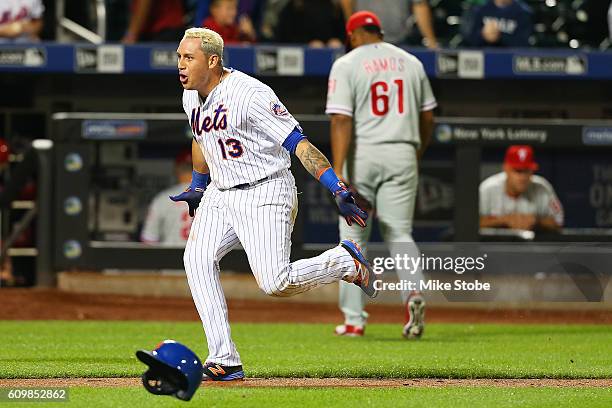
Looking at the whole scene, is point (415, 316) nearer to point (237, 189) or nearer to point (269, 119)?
point (237, 189)

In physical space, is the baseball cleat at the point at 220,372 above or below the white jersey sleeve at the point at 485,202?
below

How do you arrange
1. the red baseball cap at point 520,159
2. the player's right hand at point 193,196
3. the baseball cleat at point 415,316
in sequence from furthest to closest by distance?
the red baseball cap at point 520,159 → the baseball cleat at point 415,316 → the player's right hand at point 193,196

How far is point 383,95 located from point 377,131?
219 millimetres

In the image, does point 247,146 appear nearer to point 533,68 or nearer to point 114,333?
point 114,333

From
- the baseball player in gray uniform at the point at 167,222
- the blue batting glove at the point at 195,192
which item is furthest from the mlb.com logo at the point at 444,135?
the blue batting glove at the point at 195,192

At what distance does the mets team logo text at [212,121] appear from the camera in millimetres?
5395

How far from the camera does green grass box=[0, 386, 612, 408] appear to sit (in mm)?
4887

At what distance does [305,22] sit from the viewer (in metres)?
11.6

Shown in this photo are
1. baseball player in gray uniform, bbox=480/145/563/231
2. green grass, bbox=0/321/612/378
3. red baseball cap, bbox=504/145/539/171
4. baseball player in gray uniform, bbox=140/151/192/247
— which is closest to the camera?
green grass, bbox=0/321/612/378

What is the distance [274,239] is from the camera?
5.39 meters

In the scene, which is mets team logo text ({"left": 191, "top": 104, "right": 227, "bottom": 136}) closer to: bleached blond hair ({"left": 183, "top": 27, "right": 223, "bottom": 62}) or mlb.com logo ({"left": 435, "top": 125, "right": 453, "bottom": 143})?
bleached blond hair ({"left": 183, "top": 27, "right": 223, "bottom": 62})

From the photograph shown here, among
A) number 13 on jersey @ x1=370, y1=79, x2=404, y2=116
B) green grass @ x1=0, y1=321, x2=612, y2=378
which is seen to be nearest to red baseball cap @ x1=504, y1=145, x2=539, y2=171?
green grass @ x1=0, y1=321, x2=612, y2=378

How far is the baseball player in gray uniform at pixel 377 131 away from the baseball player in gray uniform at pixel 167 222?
9.95 ft

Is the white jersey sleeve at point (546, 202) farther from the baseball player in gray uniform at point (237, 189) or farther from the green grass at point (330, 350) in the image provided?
the baseball player in gray uniform at point (237, 189)
